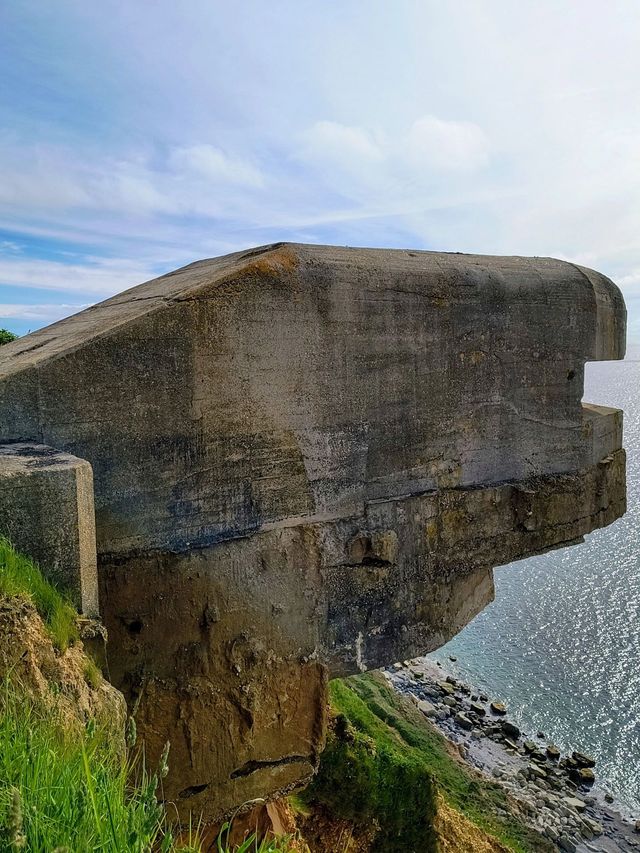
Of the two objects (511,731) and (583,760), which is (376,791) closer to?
(583,760)

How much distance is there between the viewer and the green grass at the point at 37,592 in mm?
2164

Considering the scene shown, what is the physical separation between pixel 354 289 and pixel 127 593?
1938 mm

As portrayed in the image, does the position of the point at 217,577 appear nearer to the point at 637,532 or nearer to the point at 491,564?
the point at 491,564

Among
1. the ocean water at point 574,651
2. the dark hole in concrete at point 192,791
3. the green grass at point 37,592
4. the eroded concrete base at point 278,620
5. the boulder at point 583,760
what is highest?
the green grass at point 37,592

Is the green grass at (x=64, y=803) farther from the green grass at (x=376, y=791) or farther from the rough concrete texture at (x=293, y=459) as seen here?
the green grass at (x=376, y=791)

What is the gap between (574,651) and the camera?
18.7 meters

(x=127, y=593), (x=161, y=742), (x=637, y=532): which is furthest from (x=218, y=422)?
(x=637, y=532)

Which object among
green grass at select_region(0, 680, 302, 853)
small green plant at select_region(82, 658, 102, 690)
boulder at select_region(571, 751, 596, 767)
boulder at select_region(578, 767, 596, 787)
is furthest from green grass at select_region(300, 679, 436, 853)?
green grass at select_region(0, 680, 302, 853)

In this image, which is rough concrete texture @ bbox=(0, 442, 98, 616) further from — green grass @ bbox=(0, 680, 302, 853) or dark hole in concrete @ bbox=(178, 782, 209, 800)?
dark hole in concrete @ bbox=(178, 782, 209, 800)

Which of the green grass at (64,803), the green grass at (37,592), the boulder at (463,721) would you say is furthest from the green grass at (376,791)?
the boulder at (463,721)

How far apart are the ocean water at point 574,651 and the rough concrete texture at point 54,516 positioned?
55.5 feet

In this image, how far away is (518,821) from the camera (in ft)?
46.3

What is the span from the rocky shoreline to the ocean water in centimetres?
41

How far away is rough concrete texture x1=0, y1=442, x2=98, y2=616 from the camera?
229 cm
